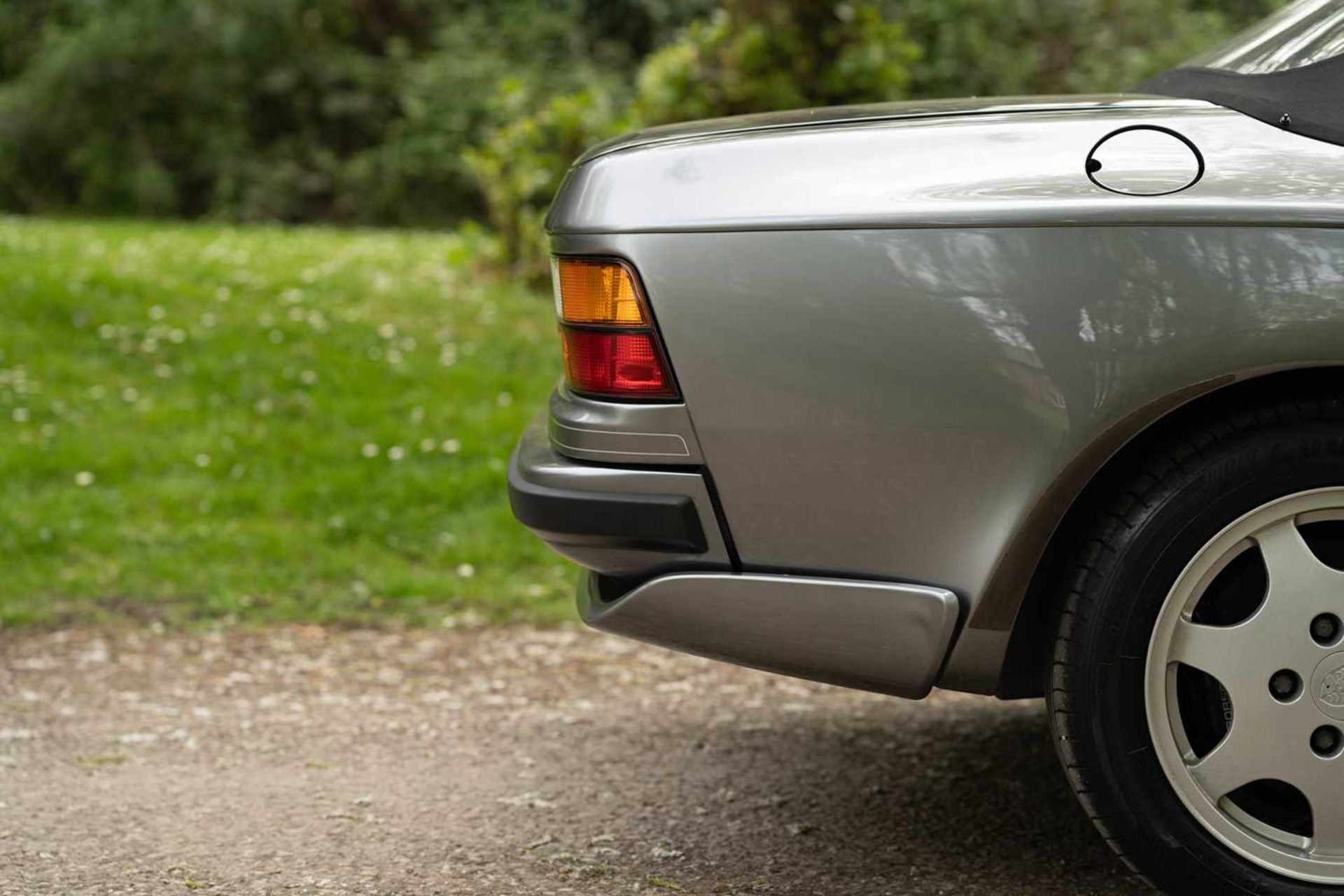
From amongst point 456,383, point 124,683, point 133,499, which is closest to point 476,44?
point 456,383

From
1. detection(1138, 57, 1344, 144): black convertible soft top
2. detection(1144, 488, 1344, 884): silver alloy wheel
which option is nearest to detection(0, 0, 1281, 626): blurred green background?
detection(1144, 488, 1344, 884): silver alloy wheel

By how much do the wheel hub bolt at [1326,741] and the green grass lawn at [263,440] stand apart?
8.80 ft

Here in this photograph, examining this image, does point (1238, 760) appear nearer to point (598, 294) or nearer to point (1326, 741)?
point (1326, 741)

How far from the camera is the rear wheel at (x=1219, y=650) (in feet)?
7.82

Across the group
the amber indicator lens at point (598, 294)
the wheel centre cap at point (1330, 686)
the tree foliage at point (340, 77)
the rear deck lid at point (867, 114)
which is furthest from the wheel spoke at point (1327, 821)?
the tree foliage at point (340, 77)

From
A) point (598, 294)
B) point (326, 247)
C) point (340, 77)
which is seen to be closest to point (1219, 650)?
point (598, 294)

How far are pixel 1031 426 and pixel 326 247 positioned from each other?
26.9 ft

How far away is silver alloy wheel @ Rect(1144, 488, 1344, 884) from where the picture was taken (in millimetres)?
2391

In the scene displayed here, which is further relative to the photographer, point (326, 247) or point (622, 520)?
point (326, 247)

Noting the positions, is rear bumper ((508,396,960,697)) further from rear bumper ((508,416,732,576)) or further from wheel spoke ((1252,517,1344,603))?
wheel spoke ((1252,517,1344,603))

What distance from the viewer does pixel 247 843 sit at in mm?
2939

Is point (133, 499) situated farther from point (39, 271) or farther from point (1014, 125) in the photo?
point (1014, 125)

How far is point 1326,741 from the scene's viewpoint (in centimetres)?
241

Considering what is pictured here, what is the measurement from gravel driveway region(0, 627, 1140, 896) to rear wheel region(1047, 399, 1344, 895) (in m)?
0.37
